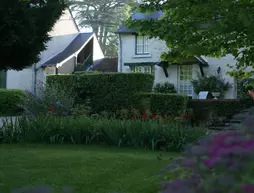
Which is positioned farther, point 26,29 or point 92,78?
point 92,78

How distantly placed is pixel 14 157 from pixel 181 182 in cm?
618

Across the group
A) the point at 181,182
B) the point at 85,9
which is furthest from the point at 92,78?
the point at 85,9

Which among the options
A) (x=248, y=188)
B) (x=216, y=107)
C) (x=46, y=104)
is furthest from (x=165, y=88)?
(x=248, y=188)

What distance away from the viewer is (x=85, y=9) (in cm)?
4094

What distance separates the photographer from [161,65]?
2453 cm

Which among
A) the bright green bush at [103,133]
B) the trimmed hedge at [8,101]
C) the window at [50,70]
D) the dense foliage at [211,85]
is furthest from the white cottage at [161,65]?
the bright green bush at [103,133]

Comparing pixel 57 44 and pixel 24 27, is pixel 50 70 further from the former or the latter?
pixel 24 27

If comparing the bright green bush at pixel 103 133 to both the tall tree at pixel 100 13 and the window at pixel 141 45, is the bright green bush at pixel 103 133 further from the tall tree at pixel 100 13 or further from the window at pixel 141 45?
the tall tree at pixel 100 13

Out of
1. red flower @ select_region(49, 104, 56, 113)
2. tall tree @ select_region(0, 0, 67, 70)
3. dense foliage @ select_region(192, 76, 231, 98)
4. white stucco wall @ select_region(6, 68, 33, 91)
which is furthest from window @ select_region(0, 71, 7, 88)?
tall tree @ select_region(0, 0, 67, 70)

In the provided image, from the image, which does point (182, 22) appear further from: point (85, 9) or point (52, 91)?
point (85, 9)

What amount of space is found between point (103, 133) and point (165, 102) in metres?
6.27

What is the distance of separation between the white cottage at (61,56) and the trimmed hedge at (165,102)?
9.91m

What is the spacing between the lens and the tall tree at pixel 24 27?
776 cm

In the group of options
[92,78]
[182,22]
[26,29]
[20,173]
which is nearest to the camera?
[20,173]
